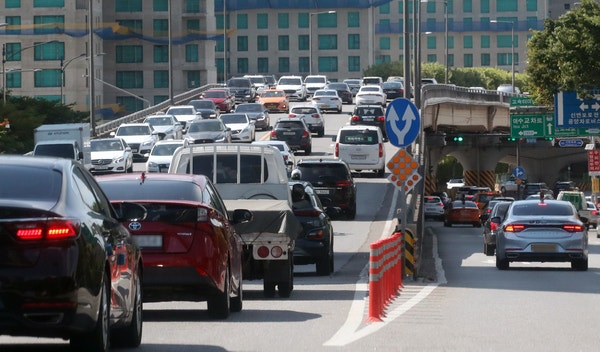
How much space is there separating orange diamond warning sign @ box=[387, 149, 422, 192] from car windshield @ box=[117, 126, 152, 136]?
43.0 meters

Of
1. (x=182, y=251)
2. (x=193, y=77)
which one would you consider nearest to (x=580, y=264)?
(x=182, y=251)

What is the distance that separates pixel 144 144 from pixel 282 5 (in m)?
94.6

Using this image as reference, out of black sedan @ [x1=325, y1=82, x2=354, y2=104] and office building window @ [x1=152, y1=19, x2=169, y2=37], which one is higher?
office building window @ [x1=152, y1=19, x2=169, y2=37]

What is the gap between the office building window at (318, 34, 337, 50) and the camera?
159875mm

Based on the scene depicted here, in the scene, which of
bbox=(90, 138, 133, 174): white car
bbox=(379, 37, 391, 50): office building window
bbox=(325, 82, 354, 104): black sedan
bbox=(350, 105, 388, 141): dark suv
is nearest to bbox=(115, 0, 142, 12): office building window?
bbox=(325, 82, 354, 104): black sedan

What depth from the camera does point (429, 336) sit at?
13.9 meters

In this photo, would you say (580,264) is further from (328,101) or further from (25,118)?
(328,101)

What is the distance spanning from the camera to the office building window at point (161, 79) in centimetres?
13612

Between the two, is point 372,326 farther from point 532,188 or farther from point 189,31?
point 189,31

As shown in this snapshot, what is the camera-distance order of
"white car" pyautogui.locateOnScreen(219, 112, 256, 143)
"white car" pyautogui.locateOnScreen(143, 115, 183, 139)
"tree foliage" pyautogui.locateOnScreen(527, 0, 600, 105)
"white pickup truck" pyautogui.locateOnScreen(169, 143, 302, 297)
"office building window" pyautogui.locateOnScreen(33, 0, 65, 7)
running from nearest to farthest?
"white pickup truck" pyautogui.locateOnScreen(169, 143, 302, 297) → "tree foliage" pyautogui.locateOnScreen(527, 0, 600, 105) → "white car" pyautogui.locateOnScreen(219, 112, 256, 143) → "white car" pyautogui.locateOnScreen(143, 115, 183, 139) → "office building window" pyautogui.locateOnScreen(33, 0, 65, 7)

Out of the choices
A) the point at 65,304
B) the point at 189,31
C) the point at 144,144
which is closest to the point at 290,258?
the point at 65,304

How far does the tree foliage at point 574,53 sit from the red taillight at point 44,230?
151 feet

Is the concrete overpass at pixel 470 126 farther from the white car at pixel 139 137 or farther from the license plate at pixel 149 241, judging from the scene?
the license plate at pixel 149 241

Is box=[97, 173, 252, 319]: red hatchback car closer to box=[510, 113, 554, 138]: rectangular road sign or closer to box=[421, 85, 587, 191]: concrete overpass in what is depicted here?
box=[421, 85, 587, 191]: concrete overpass
